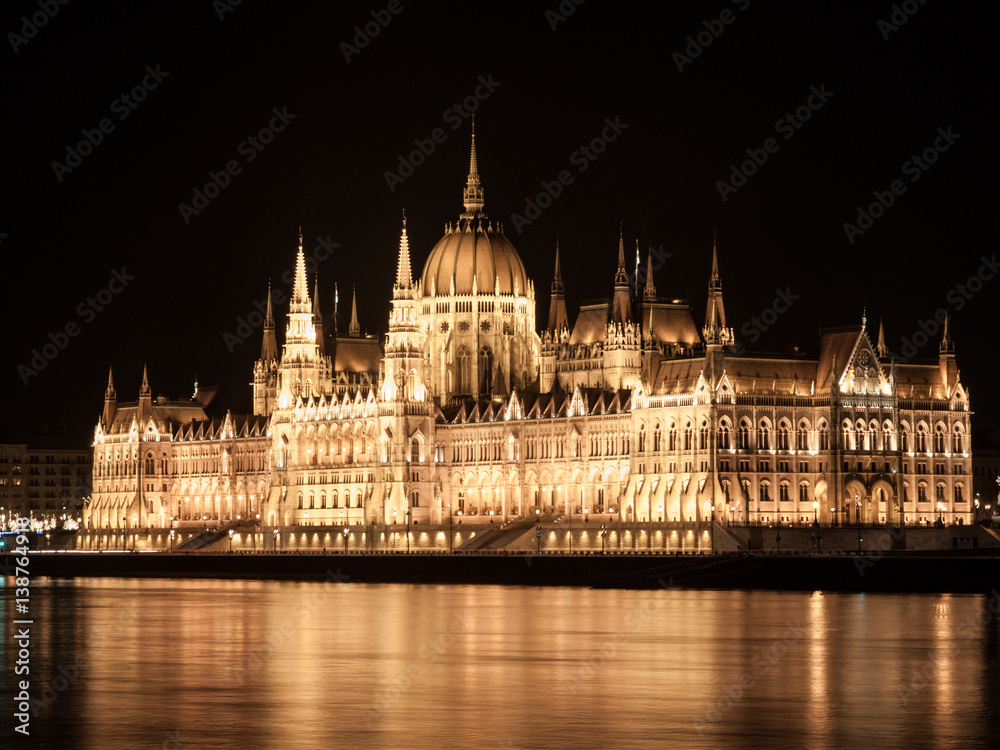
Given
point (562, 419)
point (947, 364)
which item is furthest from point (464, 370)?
point (947, 364)

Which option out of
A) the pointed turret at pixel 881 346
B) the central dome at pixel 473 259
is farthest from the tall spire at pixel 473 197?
the pointed turret at pixel 881 346

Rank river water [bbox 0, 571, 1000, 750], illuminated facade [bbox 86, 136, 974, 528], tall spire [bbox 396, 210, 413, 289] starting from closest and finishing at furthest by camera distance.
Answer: river water [bbox 0, 571, 1000, 750] < illuminated facade [bbox 86, 136, 974, 528] < tall spire [bbox 396, 210, 413, 289]

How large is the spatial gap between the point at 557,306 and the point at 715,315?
29548mm

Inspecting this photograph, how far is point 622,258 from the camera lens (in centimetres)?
16325

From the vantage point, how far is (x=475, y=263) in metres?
181

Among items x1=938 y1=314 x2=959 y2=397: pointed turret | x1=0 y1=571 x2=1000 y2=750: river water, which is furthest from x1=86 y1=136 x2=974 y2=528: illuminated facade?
x1=0 y1=571 x2=1000 y2=750: river water

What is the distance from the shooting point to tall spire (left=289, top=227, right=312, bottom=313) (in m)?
188

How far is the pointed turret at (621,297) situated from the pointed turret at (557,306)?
9.92m

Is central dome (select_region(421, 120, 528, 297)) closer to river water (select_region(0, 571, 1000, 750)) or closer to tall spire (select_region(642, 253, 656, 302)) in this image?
tall spire (select_region(642, 253, 656, 302))

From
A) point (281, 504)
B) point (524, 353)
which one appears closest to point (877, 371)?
point (524, 353)

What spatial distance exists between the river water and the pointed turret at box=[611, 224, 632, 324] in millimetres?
58146

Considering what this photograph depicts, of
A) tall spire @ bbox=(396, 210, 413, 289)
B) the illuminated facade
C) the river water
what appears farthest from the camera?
tall spire @ bbox=(396, 210, 413, 289)

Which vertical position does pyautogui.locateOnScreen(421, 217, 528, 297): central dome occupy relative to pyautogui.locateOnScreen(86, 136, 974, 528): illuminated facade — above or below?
above

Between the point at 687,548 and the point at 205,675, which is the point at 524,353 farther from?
the point at 205,675
